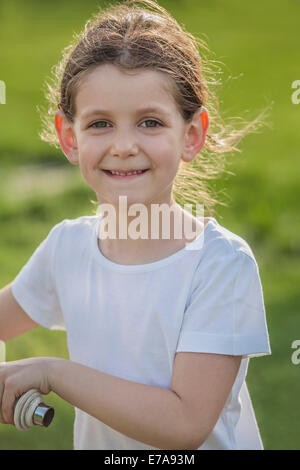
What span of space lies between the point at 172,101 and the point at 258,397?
4.99 feet

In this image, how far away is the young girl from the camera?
5.10ft

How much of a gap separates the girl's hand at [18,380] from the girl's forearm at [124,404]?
2 centimetres

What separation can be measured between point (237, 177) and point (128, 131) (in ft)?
11.4

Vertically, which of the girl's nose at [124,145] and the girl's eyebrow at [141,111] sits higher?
the girl's eyebrow at [141,111]

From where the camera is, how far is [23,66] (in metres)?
8.82

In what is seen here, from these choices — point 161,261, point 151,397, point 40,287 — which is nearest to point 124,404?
point 151,397

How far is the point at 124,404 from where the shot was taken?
154 cm

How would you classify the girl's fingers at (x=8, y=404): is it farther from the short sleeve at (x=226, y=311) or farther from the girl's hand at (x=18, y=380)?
the short sleeve at (x=226, y=311)

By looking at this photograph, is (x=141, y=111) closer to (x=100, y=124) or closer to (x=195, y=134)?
(x=100, y=124)

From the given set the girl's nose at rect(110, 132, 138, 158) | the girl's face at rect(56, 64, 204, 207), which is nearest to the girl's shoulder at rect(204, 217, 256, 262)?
the girl's face at rect(56, 64, 204, 207)

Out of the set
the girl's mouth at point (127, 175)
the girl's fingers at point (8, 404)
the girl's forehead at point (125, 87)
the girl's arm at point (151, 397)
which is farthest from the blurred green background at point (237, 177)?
the girl's fingers at point (8, 404)

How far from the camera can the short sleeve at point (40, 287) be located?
6.22 ft

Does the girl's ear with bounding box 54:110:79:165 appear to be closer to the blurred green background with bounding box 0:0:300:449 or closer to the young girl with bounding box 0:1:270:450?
the young girl with bounding box 0:1:270:450
